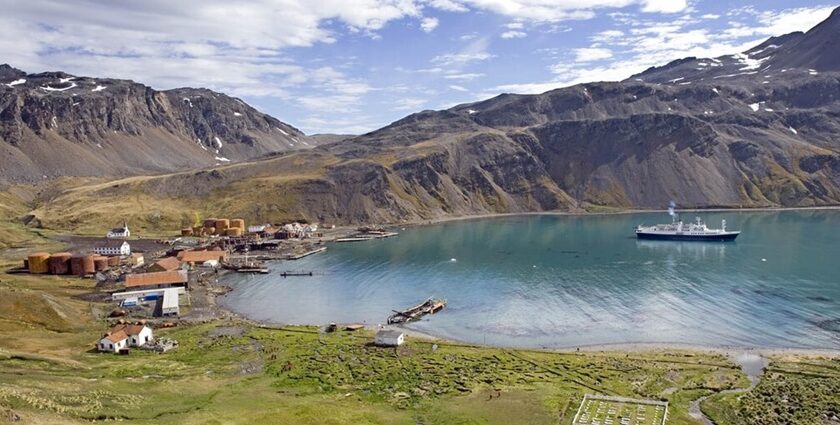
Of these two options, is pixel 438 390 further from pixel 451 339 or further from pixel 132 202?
pixel 132 202

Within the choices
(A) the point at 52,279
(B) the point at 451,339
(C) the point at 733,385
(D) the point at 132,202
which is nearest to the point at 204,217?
(D) the point at 132,202

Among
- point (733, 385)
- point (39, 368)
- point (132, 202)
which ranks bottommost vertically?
point (733, 385)

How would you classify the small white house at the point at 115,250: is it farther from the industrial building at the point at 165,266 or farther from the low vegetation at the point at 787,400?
the low vegetation at the point at 787,400

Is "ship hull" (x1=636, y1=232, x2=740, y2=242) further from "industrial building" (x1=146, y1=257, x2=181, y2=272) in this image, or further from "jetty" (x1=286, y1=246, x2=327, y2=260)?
"industrial building" (x1=146, y1=257, x2=181, y2=272)

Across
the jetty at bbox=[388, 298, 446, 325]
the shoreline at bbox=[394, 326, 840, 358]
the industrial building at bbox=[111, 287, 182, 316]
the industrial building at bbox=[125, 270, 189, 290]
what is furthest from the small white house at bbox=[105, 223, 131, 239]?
the shoreline at bbox=[394, 326, 840, 358]

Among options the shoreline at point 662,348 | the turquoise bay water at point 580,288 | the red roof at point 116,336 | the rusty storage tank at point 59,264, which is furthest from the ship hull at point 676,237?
the red roof at point 116,336

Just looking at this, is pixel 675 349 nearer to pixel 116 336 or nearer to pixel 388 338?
pixel 388 338
